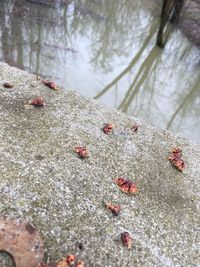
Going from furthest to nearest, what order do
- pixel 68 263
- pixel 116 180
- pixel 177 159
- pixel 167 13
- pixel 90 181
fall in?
pixel 167 13 → pixel 177 159 → pixel 116 180 → pixel 90 181 → pixel 68 263

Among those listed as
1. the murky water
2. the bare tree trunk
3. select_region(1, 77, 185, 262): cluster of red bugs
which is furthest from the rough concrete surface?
the bare tree trunk

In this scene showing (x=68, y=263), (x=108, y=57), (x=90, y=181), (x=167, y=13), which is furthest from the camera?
(x=108, y=57)

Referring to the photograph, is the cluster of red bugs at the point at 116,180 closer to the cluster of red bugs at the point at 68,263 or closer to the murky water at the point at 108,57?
the cluster of red bugs at the point at 68,263

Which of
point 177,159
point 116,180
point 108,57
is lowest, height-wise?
point 108,57

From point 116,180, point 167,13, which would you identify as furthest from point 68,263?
point 167,13

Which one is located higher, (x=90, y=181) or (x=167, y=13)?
(x=167, y=13)

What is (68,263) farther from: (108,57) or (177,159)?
(108,57)

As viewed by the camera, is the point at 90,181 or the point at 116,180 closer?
the point at 90,181

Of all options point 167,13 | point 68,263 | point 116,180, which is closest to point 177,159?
point 116,180
